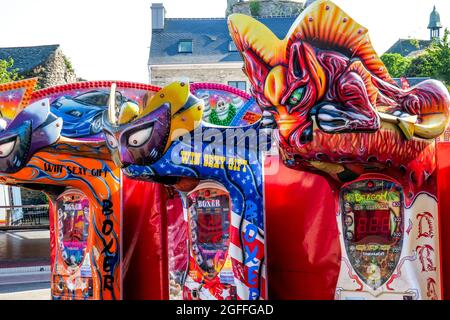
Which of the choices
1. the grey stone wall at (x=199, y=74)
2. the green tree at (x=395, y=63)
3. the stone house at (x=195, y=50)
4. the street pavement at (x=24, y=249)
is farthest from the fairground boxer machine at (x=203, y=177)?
the green tree at (x=395, y=63)

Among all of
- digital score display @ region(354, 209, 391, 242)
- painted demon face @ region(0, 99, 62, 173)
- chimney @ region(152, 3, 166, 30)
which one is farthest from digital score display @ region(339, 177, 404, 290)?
chimney @ region(152, 3, 166, 30)

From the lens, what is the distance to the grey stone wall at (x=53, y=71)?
903 inches

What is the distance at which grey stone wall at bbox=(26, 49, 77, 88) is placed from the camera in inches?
903

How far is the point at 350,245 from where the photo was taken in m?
7.05

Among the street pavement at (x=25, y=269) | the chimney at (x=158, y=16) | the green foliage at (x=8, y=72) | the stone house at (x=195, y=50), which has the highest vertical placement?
the chimney at (x=158, y=16)

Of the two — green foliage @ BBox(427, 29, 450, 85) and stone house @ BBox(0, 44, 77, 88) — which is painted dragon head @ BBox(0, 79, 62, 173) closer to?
stone house @ BBox(0, 44, 77, 88)

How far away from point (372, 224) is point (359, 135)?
975 millimetres

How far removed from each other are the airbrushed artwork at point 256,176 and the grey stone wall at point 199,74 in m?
20.7

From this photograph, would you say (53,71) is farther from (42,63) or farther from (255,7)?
(255,7)

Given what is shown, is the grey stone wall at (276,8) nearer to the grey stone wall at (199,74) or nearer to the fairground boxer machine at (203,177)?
the grey stone wall at (199,74)

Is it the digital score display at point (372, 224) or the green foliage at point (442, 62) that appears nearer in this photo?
the digital score display at point (372, 224)

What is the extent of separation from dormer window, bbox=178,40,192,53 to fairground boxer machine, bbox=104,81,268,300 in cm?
2428
